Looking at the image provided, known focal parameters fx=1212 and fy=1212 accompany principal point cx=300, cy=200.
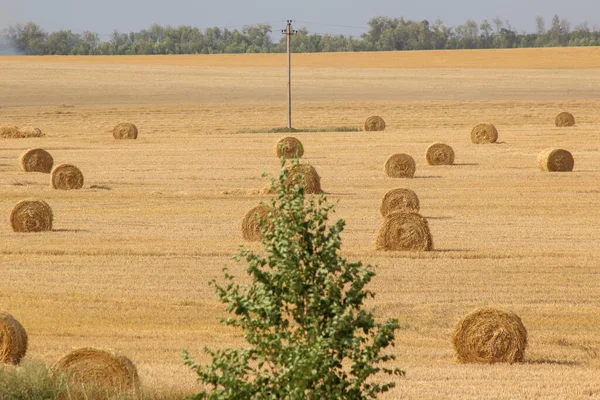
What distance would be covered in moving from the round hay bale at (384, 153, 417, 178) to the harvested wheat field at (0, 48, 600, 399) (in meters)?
0.55

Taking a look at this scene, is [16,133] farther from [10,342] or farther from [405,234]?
[10,342]

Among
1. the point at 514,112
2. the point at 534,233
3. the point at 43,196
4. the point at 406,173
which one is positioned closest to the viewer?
the point at 534,233

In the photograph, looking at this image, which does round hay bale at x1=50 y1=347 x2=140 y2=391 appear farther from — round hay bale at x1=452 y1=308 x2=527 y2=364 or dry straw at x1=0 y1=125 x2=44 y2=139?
dry straw at x1=0 y1=125 x2=44 y2=139

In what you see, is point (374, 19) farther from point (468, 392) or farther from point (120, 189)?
point (468, 392)

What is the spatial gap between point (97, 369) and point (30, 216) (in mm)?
13286

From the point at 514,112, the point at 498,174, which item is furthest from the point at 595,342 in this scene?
the point at 514,112

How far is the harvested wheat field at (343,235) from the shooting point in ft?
47.0

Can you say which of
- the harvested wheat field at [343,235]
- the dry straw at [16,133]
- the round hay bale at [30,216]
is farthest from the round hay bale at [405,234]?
the dry straw at [16,133]

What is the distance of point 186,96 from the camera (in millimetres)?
84812

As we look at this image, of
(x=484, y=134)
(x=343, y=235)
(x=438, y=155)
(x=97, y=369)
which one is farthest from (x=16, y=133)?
(x=97, y=369)

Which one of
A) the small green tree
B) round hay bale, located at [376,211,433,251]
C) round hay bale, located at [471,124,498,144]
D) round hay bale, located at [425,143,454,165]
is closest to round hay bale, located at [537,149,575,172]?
round hay bale, located at [425,143,454,165]

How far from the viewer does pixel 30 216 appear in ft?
77.9

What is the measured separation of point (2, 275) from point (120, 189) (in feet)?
42.7

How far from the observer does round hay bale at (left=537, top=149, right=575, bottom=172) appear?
118ft
